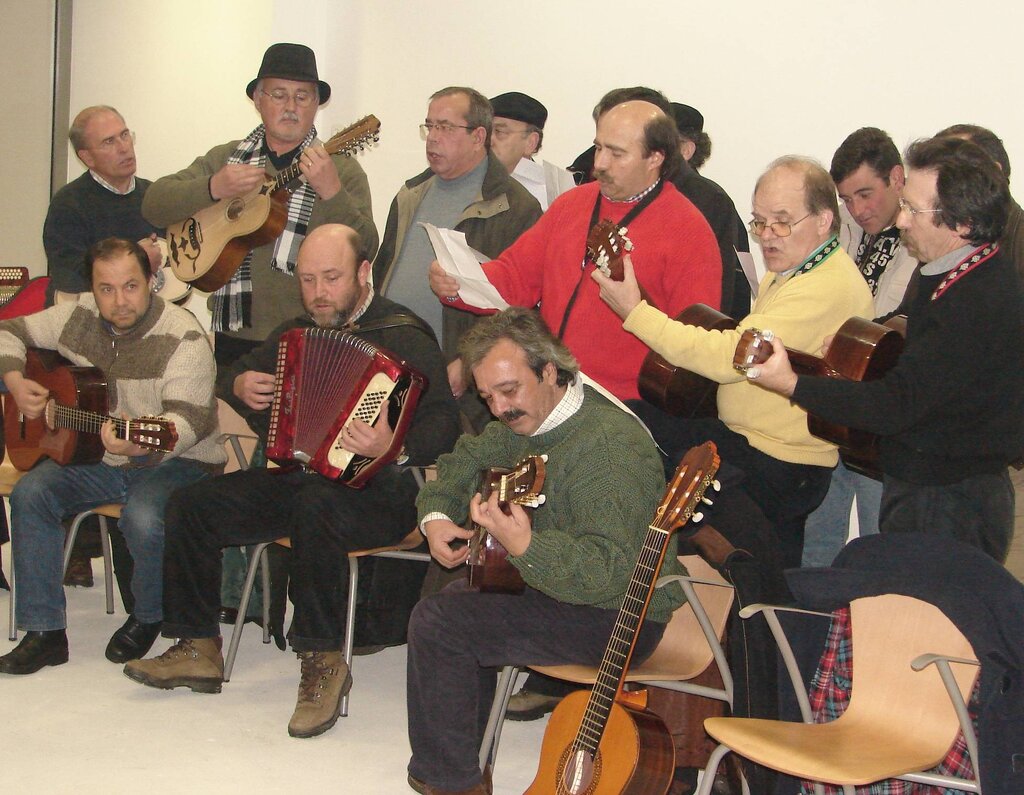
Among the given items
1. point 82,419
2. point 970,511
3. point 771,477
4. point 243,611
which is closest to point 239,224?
point 82,419

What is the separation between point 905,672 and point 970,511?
0.40m

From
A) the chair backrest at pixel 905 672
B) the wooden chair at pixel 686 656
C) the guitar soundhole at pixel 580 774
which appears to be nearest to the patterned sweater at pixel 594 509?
the wooden chair at pixel 686 656

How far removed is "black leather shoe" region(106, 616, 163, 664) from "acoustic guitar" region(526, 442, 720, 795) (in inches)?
71.4

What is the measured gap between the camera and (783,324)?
2930 mm

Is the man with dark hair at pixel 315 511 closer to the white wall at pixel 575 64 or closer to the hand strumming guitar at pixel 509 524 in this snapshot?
the hand strumming guitar at pixel 509 524

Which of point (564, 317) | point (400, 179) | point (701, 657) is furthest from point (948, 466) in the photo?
point (400, 179)

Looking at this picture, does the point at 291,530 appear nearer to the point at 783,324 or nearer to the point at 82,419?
the point at 82,419

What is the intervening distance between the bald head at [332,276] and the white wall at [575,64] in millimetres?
1634

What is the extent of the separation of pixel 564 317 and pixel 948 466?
48.6 inches

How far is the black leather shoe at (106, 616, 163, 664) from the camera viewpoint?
397 centimetres

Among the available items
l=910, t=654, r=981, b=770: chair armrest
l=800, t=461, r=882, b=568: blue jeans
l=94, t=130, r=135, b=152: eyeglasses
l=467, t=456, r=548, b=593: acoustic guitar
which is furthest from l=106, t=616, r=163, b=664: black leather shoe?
l=910, t=654, r=981, b=770: chair armrest

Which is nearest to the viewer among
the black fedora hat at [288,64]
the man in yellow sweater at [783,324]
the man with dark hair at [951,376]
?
the man with dark hair at [951,376]

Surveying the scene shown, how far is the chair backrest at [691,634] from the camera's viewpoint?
2.85m

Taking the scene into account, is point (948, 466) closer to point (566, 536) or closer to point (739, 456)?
point (739, 456)
